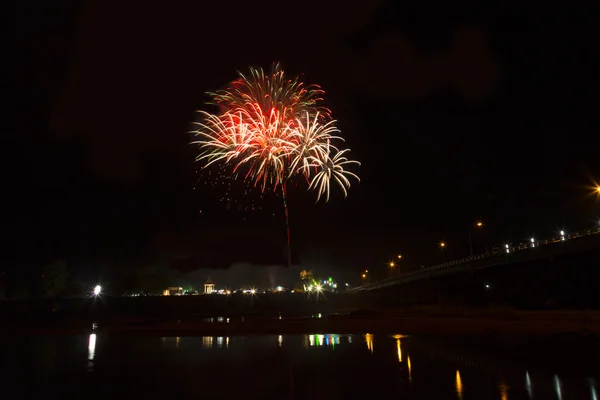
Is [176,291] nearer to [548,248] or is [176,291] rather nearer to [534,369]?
[548,248]

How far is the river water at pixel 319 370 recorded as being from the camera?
573 inches

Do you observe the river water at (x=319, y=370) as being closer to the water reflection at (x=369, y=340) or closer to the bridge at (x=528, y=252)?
the water reflection at (x=369, y=340)

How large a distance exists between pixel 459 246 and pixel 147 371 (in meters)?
131

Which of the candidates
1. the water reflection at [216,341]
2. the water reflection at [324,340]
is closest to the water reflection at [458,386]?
the water reflection at [324,340]

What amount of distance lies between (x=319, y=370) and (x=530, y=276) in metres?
68.6

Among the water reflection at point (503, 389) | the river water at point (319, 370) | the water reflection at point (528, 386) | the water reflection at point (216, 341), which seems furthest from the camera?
the water reflection at point (216, 341)

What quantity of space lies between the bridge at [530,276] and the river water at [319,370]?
37565mm

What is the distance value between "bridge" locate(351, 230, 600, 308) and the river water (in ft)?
123

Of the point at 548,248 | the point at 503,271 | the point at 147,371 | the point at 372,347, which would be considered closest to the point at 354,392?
the point at 147,371

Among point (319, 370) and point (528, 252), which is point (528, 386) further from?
point (528, 252)

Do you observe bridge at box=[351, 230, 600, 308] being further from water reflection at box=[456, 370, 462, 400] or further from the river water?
water reflection at box=[456, 370, 462, 400]

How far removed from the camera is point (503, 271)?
78.8 meters

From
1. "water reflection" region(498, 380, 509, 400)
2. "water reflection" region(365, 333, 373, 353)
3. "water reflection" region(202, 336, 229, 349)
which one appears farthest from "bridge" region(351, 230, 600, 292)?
"water reflection" region(498, 380, 509, 400)

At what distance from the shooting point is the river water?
14547 mm
